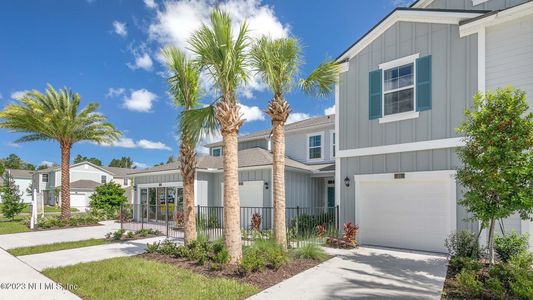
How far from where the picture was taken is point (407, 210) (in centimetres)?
978

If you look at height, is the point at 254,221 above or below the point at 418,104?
below

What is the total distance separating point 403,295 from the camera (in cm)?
548

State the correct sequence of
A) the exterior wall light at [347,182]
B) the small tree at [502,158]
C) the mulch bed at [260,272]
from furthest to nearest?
the exterior wall light at [347,182] → the mulch bed at [260,272] → the small tree at [502,158]

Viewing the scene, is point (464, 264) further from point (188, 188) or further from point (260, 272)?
point (188, 188)

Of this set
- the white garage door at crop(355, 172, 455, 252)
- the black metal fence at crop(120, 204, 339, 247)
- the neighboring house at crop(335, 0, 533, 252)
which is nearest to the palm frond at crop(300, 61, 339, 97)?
the neighboring house at crop(335, 0, 533, 252)

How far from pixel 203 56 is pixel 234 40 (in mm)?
886

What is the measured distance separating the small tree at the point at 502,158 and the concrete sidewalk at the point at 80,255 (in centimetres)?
963

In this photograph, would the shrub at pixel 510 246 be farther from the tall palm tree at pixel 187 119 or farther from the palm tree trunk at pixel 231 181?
the tall palm tree at pixel 187 119

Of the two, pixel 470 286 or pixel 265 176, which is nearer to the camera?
pixel 470 286

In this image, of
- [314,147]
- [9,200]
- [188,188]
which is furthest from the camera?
[9,200]

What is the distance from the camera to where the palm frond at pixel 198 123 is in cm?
837

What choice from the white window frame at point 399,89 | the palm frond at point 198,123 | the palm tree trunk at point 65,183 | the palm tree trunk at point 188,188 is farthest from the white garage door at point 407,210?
the palm tree trunk at point 65,183

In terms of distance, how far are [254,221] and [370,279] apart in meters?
7.49

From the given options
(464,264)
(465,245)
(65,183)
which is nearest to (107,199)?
(65,183)
